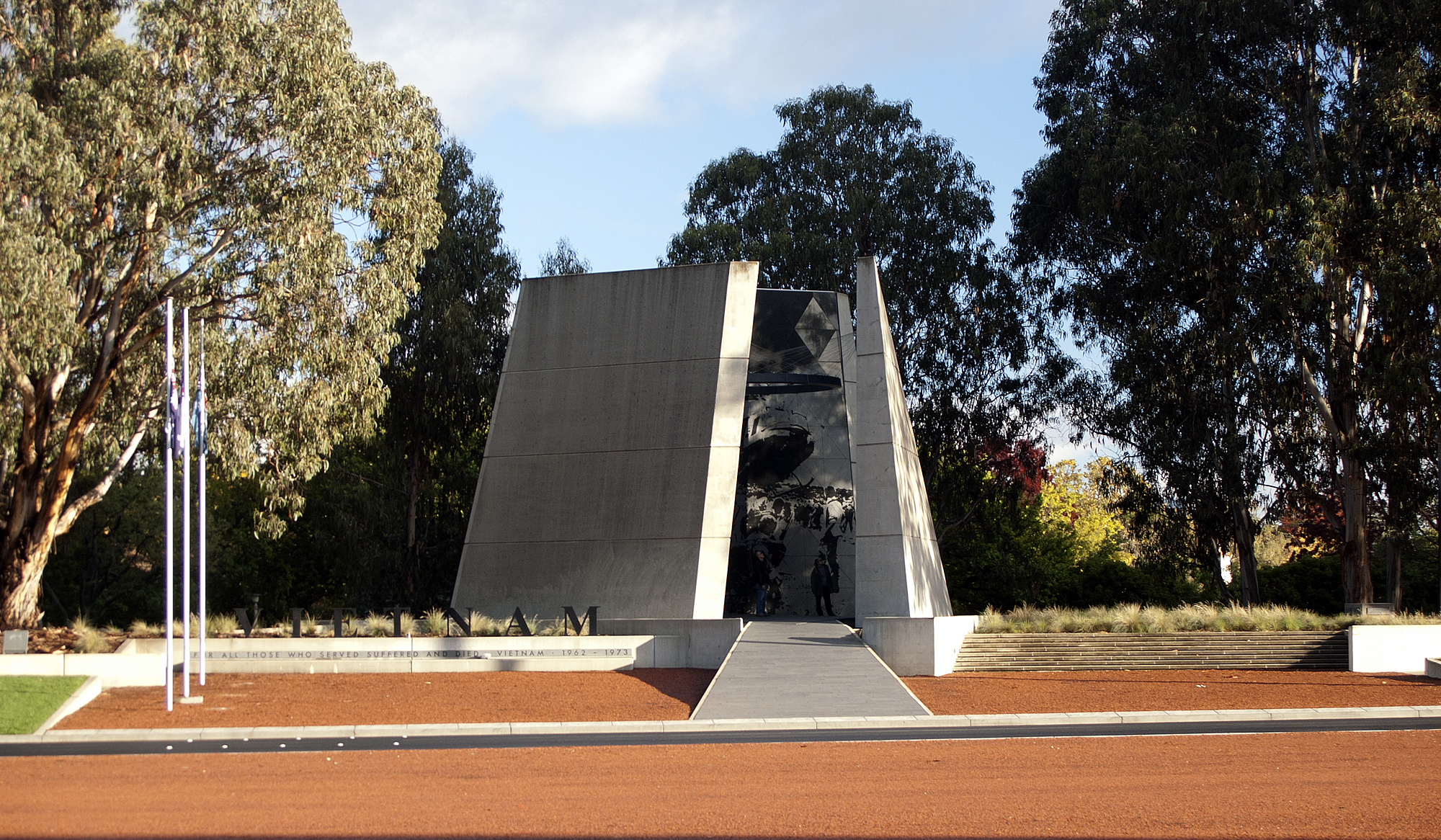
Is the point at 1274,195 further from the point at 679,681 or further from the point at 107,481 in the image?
the point at 107,481

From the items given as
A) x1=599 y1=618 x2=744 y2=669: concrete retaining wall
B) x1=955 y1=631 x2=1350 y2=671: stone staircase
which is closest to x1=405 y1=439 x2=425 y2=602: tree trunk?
x1=599 y1=618 x2=744 y2=669: concrete retaining wall

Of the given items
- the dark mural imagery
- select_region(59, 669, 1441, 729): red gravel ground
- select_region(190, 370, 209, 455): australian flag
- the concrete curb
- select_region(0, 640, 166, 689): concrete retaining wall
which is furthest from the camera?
the dark mural imagery

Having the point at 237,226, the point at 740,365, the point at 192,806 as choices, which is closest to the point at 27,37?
the point at 237,226

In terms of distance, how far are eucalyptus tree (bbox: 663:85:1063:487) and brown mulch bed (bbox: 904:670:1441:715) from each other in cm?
1841

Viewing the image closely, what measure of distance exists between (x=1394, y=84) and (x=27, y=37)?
27.9m

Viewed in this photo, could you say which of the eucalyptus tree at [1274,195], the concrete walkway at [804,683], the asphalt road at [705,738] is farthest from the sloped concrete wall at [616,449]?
the eucalyptus tree at [1274,195]

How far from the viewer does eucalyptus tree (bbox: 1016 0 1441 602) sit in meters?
25.5

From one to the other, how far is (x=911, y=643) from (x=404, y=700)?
8.00 m

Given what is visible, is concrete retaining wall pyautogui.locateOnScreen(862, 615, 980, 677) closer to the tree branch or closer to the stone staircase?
the stone staircase

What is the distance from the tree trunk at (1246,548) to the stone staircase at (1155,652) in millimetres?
12261

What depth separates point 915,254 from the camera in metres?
36.3

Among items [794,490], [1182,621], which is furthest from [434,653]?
[1182,621]

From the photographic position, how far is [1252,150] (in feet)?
95.4

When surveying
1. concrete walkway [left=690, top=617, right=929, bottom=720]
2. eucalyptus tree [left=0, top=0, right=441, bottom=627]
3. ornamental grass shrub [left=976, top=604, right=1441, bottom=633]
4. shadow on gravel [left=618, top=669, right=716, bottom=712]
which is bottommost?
shadow on gravel [left=618, top=669, right=716, bottom=712]
